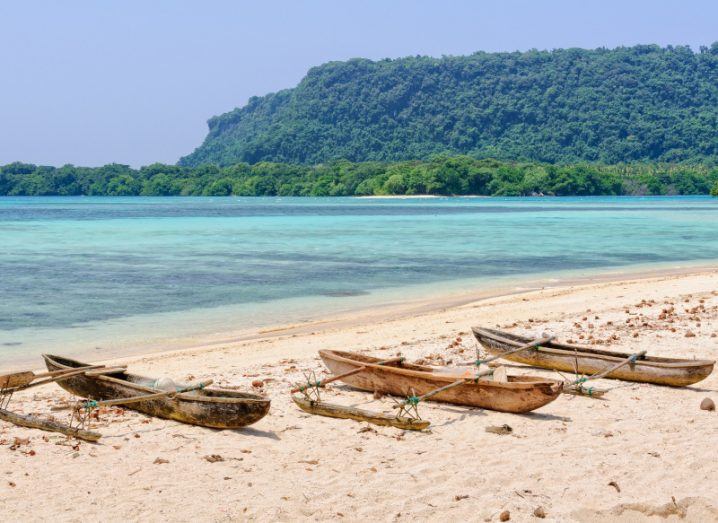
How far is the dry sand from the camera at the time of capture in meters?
6.03

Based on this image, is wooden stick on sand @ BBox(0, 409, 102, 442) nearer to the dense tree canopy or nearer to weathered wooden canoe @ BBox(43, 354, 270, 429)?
weathered wooden canoe @ BBox(43, 354, 270, 429)

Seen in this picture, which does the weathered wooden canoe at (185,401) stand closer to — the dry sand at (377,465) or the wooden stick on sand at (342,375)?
the dry sand at (377,465)

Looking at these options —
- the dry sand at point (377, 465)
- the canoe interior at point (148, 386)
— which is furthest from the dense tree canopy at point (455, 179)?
the canoe interior at point (148, 386)

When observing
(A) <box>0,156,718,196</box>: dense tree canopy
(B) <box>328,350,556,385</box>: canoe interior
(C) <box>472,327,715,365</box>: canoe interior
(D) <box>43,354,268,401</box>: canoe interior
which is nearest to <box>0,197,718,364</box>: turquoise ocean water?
(D) <box>43,354,268,401</box>: canoe interior

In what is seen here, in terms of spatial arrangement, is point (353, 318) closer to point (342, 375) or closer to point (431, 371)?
point (431, 371)

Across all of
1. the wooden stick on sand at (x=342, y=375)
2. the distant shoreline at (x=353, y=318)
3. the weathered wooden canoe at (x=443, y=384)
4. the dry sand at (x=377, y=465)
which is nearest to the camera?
the dry sand at (x=377, y=465)

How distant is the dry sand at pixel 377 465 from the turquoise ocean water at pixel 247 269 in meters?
6.45

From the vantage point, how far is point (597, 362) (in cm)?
994

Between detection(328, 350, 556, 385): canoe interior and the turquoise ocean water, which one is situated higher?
detection(328, 350, 556, 385): canoe interior

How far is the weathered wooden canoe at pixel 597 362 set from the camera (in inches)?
365

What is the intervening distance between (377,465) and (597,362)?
4017mm

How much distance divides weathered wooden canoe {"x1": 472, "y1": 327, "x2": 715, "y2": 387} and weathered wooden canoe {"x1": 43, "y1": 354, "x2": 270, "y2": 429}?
412 cm

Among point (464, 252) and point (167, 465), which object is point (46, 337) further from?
point (464, 252)

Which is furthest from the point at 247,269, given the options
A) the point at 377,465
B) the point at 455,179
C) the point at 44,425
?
the point at 455,179
